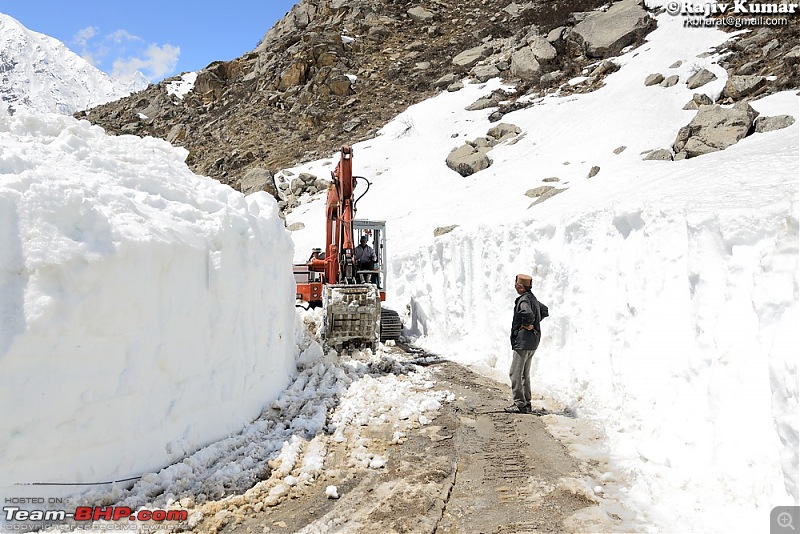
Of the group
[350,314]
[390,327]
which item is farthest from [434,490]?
[390,327]

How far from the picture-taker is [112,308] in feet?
14.5

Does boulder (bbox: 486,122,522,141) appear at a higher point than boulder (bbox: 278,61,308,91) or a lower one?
lower

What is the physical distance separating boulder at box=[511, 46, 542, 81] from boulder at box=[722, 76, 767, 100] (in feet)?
39.6

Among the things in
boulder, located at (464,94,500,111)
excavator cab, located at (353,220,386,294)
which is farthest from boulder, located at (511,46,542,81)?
excavator cab, located at (353,220,386,294)

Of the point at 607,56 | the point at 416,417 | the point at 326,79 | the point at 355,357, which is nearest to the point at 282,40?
the point at 326,79

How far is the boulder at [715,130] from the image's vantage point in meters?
14.1

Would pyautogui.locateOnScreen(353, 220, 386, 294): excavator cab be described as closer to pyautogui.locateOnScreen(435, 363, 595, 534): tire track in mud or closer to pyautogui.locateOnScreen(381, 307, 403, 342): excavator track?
pyautogui.locateOnScreen(381, 307, 403, 342): excavator track

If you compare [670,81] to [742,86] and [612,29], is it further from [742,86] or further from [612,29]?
[612,29]

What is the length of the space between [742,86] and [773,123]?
15.5ft

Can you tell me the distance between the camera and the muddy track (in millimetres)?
4176

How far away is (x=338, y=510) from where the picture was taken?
4391mm

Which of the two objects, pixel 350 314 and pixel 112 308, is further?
pixel 350 314

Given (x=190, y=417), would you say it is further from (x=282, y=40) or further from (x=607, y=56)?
(x=282, y=40)

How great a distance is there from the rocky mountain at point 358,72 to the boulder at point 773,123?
29.0 ft
